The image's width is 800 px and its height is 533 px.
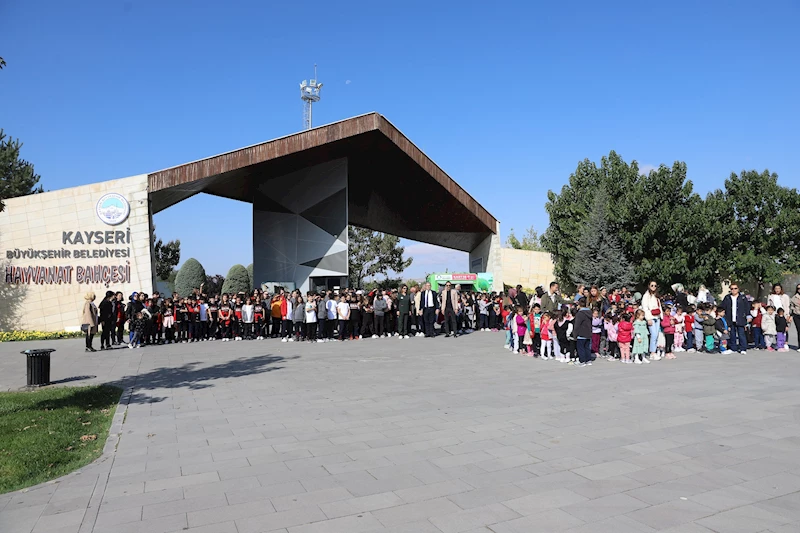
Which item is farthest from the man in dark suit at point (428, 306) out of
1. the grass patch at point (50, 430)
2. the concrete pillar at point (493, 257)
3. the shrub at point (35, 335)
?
the concrete pillar at point (493, 257)

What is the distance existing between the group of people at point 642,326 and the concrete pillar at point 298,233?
14.0m

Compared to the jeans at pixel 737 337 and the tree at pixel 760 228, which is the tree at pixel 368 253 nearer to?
the tree at pixel 760 228

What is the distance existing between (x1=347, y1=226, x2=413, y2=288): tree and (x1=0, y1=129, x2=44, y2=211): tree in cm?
2170

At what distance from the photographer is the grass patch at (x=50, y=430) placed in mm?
5240

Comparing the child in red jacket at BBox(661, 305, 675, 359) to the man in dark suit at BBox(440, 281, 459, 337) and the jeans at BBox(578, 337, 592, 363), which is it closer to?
the jeans at BBox(578, 337, 592, 363)

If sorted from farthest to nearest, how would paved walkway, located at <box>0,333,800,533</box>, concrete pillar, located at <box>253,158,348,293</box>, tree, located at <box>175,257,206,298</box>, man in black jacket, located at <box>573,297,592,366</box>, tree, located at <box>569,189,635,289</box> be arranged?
tree, located at <box>175,257,206,298</box> < tree, located at <box>569,189,635,289</box> < concrete pillar, located at <box>253,158,348,293</box> < man in black jacket, located at <box>573,297,592,366</box> < paved walkway, located at <box>0,333,800,533</box>

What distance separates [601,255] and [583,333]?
23.9 meters

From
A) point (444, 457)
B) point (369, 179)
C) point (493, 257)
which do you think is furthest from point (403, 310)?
point (493, 257)

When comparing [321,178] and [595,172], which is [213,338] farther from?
[595,172]

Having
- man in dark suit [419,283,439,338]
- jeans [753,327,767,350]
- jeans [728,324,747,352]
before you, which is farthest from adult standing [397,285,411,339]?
jeans [753,327,767,350]

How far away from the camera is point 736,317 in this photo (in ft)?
42.9

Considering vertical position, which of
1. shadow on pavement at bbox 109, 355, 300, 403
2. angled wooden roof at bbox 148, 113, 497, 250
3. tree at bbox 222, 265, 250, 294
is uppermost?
angled wooden roof at bbox 148, 113, 497, 250

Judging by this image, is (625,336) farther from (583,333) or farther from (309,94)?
(309,94)

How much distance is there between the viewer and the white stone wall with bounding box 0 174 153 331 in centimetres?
1900
